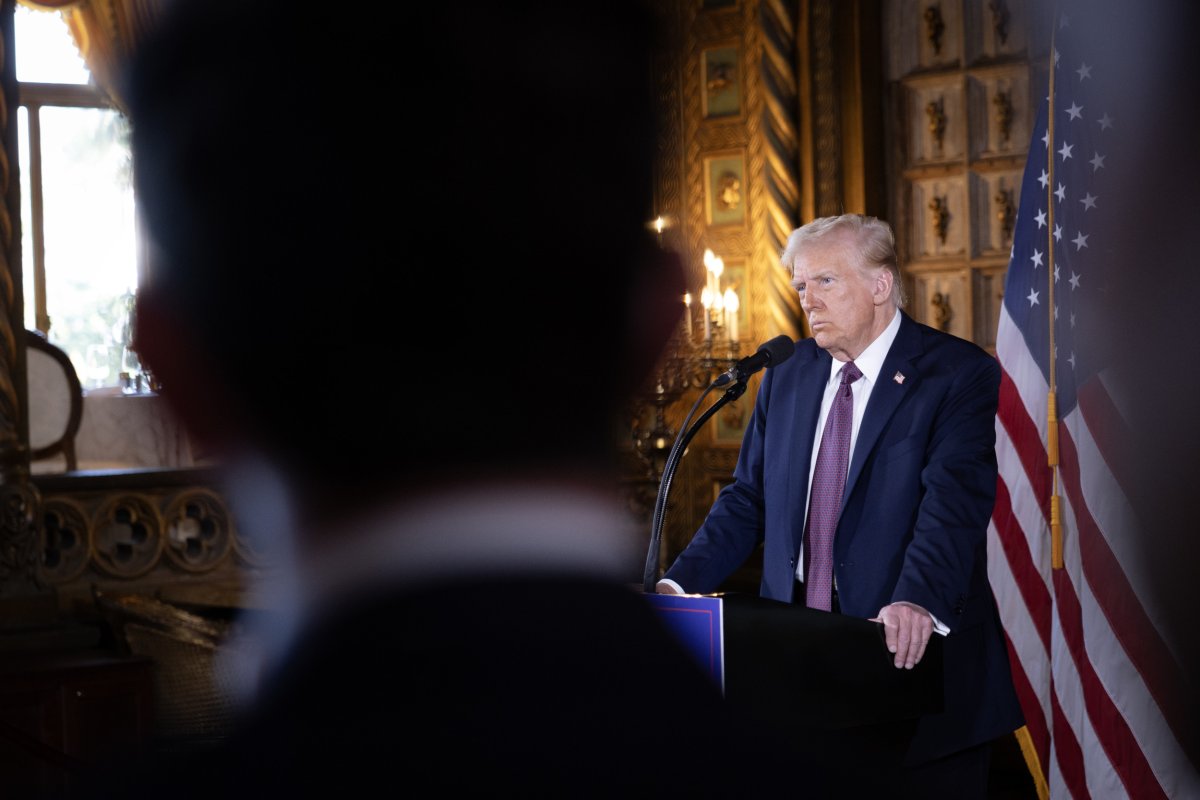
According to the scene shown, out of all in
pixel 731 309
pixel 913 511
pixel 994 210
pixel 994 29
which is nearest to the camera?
pixel 913 511

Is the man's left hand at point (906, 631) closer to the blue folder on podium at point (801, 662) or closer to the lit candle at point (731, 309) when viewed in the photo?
the blue folder on podium at point (801, 662)

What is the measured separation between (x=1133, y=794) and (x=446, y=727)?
11.8ft

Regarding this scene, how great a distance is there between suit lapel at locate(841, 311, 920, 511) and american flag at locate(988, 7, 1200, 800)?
58.5 inches

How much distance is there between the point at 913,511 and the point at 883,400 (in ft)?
0.69

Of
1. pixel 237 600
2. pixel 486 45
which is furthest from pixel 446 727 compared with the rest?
pixel 237 600

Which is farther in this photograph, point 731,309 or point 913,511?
point 731,309

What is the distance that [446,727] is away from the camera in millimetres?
471

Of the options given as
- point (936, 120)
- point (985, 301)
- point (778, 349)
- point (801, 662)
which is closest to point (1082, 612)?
point (778, 349)

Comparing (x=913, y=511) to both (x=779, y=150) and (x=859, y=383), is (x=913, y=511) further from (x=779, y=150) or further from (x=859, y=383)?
(x=779, y=150)

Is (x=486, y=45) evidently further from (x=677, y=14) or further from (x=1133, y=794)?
(x=1133, y=794)

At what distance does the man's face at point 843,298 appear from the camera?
8.16 feet

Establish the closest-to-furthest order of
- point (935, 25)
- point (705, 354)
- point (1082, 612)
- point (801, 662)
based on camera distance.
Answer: point (801, 662), point (1082, 612), point (705, 354), point (935, 25)

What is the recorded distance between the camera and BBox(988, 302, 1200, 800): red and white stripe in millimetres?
3617

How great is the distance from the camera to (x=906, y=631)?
1649 millimetres
